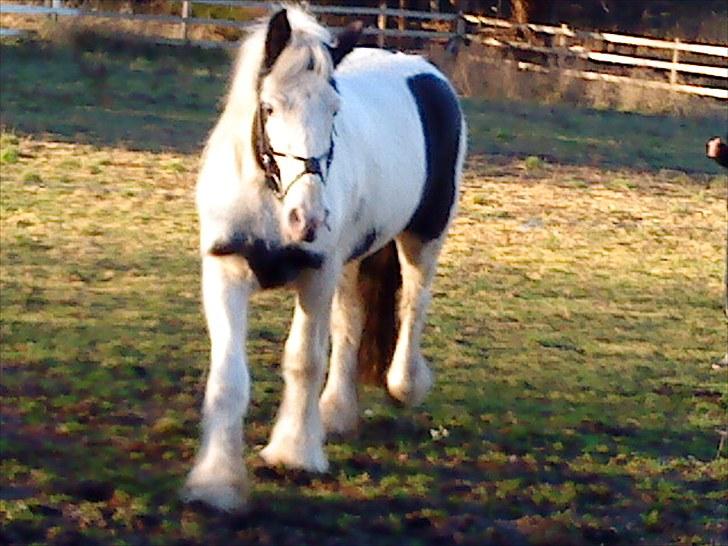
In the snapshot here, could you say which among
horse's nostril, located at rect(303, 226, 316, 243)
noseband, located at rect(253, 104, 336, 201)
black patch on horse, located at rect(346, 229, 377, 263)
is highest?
noseband, located at rect(253, 104, 336, 201)

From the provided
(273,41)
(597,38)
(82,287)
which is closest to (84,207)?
(82,287)

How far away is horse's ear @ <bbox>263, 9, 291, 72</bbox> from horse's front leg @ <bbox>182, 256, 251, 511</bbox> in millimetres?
701

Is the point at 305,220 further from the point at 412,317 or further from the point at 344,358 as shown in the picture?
the point at 412,317

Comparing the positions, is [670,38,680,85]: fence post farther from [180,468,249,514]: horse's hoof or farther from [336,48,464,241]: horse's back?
[180,468,249,514]: horse's hoof

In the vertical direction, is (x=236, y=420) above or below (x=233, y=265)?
below

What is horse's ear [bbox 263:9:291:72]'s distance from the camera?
190 inches

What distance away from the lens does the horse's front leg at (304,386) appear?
5.31 metres

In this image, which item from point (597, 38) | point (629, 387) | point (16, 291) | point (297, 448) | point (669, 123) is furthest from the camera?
point (597, 38)

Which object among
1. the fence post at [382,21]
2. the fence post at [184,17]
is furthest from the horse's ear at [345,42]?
the fence post at [382,21]

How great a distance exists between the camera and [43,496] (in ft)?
16.3

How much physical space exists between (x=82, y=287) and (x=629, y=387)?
127 inches

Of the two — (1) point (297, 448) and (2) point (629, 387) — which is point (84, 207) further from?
(1) point (297, 448)

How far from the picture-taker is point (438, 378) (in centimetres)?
712

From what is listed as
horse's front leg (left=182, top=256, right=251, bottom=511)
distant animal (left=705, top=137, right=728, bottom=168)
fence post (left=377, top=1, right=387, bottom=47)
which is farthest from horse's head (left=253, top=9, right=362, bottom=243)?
fence post (left=377, top=1, right=387, bottom=47)
